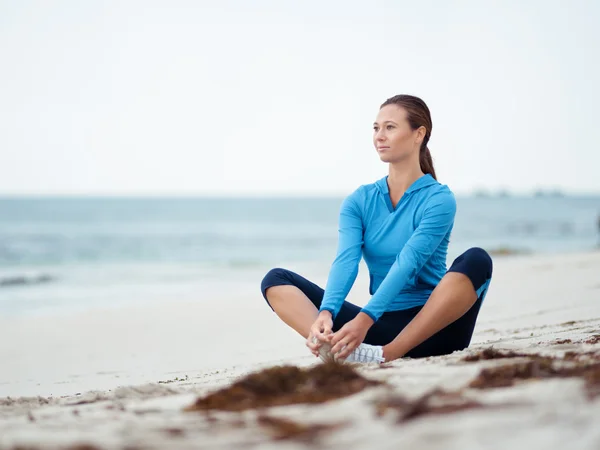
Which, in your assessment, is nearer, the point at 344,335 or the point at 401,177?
the point at 344,335

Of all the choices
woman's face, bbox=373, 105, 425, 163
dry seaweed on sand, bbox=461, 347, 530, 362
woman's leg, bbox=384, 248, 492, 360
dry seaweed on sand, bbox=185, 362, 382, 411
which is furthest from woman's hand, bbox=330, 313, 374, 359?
woman's face, bbox=373, 105, 425, 163

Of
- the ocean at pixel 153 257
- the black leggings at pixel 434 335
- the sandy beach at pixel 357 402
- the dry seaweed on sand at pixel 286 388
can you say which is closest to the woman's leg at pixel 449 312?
the black leggings at pixel 434 335

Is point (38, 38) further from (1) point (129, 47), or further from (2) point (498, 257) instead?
(2) point (498, 257)

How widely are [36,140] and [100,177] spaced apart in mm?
10092

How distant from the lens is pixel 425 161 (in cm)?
322

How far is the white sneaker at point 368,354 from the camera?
2.77m

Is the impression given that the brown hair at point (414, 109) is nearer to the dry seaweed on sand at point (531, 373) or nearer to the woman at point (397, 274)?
the woman at point (397, 274)

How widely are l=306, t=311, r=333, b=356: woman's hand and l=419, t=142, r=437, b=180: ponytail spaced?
0.95m

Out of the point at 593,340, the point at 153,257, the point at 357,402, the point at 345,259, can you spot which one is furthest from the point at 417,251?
→ the point at 153,257

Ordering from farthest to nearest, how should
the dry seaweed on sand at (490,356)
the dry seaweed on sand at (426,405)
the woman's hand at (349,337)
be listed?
the woman's hand at (349,337), the dry seaweed on sand at (490,356), the dry seaweed on sand at (426,405)

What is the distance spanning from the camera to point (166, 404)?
1953 mm

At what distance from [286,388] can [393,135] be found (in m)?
1.55

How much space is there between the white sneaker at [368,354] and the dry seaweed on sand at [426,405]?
109 centimetres

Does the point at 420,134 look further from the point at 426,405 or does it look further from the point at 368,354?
the point at 426,405
